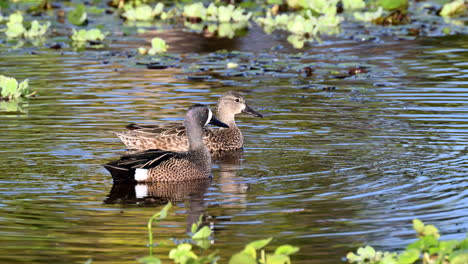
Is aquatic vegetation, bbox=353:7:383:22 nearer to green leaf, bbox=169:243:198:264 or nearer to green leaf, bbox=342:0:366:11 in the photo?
green leaf, bbox=342:0:366:11

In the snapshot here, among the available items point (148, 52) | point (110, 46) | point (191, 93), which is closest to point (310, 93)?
point (191, 93)

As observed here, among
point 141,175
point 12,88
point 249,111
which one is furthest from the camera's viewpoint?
point 12,88

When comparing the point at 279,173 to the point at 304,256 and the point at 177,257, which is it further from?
the point at 177,257

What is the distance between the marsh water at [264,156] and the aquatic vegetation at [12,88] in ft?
0.84

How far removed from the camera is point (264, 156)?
33.6 feet

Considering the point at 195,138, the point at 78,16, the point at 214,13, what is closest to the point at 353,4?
the point at 214,13

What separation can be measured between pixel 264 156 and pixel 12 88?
453 cm

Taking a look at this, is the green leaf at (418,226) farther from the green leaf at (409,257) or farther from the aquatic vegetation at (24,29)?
the aquatic vegetation at (24,29)

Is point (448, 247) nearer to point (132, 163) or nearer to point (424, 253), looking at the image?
point (424, 253)

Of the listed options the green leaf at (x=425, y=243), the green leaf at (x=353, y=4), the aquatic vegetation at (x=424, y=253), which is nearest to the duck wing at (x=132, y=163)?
the aquatic vegetation at (x=424, y=253)

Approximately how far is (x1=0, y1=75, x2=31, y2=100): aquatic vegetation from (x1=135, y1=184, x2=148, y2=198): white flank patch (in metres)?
4.33

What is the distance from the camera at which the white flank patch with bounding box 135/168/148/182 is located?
30.7 ft

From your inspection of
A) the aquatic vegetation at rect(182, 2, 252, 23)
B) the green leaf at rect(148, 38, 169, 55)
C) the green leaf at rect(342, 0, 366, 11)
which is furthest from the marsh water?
the green leaf at rect(342, 0, 366, 11)

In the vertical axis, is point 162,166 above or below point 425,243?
below
